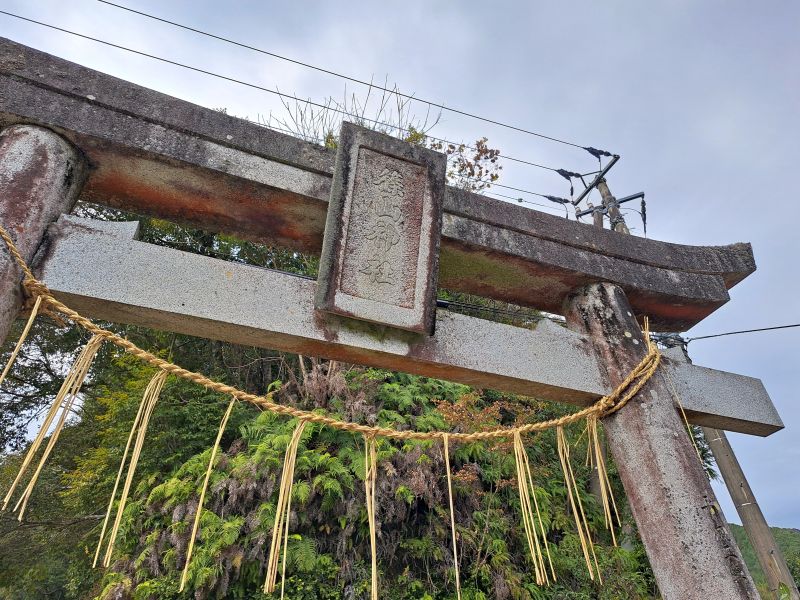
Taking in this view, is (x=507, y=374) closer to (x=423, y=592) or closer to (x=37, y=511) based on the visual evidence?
(x=423, y=592)

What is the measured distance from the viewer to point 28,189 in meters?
2.24

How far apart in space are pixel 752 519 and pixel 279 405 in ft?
22.7

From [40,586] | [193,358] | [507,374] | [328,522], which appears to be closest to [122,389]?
[193,358]

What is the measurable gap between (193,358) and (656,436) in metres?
9.29

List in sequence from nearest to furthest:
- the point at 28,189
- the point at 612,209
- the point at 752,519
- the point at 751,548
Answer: the point at 28,189
the point at 752,519
the point at 612,209
the point at 751,548

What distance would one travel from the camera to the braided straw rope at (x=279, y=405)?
79.6 inches

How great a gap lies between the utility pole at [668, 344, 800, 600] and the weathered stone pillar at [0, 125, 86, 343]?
639cm

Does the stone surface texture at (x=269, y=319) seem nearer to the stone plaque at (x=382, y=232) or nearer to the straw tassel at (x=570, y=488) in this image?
the stone plaque at (x=382, y=232)

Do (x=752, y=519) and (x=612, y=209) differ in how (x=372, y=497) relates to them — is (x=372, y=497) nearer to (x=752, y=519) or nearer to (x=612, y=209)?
(x=752, y=519)

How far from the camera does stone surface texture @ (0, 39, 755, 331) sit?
2.51 m

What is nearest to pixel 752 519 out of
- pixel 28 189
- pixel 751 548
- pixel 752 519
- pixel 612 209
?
pixel 752 519

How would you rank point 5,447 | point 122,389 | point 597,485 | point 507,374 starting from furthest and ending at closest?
point 5,447 → point 122,389 → point 597,485 → point 507,374

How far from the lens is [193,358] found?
1013cm

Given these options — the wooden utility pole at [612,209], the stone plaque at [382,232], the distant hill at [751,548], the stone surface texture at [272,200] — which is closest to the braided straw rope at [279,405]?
the stone plaque at [382,232]
